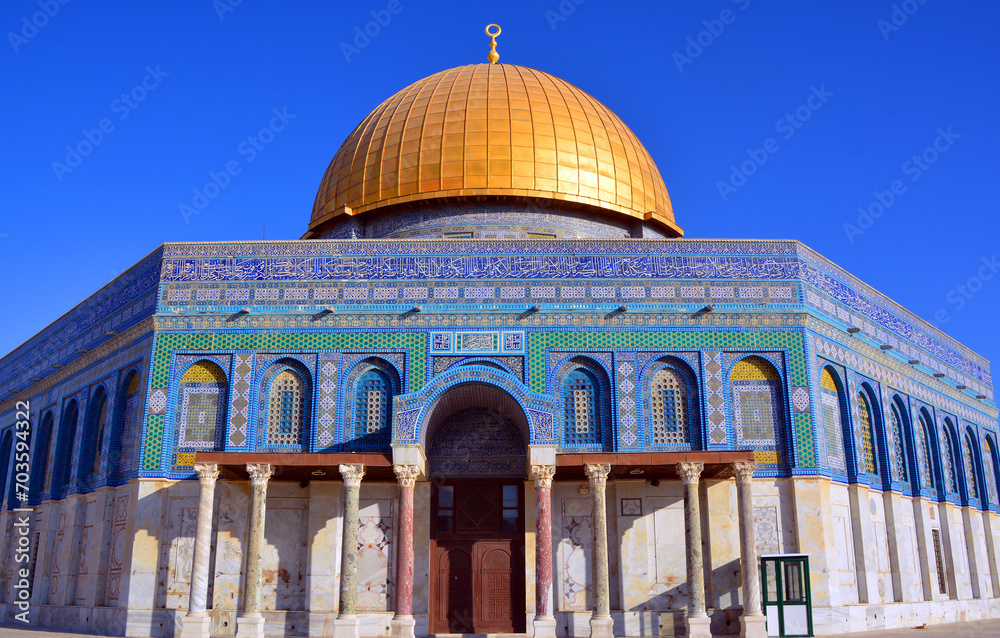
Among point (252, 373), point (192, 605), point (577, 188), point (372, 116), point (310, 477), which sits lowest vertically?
point (192, 605)

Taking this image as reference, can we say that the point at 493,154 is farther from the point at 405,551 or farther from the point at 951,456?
the point at 951,456

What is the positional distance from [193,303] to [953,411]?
64.3 feet

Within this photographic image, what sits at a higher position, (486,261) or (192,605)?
(486,261)

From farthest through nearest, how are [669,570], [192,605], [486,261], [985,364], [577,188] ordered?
[985,364] < [577,188] < [486,261] < [669,570] < [192,605]

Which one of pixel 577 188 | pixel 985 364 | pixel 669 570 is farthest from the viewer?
pixel 985 364

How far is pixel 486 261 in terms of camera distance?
1875cm

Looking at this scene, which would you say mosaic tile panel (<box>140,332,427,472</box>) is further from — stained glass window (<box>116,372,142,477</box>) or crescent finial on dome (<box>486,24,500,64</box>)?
crescent finial on dome (<box>486,24,500,64</box>)

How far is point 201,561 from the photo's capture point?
53.4 feet

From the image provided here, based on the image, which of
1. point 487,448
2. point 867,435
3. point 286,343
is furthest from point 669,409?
point 286,343

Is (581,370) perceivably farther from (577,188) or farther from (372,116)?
(372,116)

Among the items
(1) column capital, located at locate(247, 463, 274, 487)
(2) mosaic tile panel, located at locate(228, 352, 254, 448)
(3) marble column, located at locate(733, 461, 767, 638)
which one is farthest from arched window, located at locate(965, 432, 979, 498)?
(2) mosaic tile panel, located at locate(228, 352, 254, 448)

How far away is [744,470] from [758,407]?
2010mm

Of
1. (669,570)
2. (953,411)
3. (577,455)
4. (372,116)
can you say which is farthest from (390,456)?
(953,411)

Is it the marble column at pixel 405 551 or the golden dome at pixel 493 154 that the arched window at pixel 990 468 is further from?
the marble column at pixel 405 551
